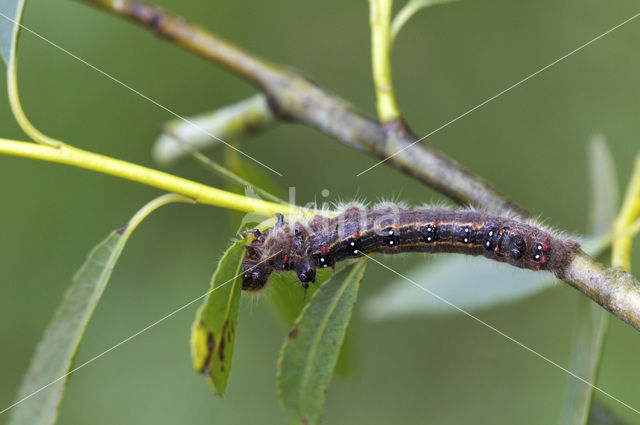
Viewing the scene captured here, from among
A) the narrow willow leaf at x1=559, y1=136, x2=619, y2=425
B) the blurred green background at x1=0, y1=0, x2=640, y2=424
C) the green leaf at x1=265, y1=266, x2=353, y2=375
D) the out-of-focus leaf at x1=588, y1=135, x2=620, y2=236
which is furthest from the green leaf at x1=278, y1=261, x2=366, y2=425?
the blurred green background at x1=0, y1=0, x2=640, y2=424

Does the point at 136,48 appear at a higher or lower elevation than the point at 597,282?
higher

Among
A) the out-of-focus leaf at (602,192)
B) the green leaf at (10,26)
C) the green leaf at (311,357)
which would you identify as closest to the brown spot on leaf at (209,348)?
the green leaf at (311,357)

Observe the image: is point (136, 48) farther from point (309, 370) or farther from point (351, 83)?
point (309, 370)

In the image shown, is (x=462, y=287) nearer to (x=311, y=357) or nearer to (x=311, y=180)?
(x=311, y=357)

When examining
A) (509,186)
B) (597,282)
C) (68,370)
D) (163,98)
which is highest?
(509,186)

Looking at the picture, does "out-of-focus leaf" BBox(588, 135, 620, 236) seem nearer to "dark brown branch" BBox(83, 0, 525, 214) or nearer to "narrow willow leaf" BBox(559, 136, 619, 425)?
"narrow willow leaf" BBox(559, 136, 619, 425)

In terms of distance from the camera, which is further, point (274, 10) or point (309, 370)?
point (274, 10)

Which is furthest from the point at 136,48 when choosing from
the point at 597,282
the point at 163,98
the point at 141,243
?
the point at 597,282
